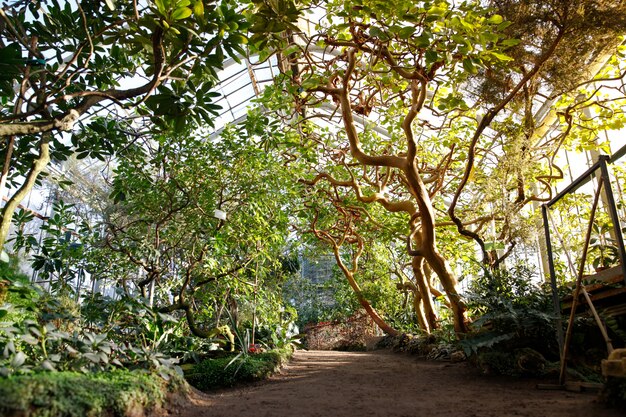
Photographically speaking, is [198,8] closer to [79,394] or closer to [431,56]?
[431,56]

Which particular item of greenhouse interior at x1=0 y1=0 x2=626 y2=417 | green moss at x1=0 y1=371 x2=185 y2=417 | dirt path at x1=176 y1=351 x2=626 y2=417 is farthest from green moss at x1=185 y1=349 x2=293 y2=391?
green moss at x1=0 y1=371 x2=185 y2=417

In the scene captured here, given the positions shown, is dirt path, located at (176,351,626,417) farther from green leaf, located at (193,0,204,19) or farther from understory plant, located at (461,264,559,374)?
green leaf, located at (193,0,204,19)

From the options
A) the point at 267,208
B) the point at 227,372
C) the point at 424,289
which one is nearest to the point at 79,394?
the point at 227,372

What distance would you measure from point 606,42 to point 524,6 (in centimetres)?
103

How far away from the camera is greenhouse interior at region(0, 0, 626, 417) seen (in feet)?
8.39

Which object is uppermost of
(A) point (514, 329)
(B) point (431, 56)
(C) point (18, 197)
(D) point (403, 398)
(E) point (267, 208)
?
(B) point (431, 56)

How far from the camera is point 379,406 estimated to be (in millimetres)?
2932

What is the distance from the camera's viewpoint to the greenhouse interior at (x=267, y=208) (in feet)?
8.39

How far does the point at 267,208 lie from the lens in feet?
18.2

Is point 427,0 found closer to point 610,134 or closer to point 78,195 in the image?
point 610,134

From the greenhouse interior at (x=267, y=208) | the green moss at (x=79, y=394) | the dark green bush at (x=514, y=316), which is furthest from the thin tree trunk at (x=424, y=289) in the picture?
the green moss at (x=79, y=394)

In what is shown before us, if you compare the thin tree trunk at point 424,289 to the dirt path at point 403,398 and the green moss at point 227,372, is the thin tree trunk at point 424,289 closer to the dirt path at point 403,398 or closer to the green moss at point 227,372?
the dirt path at point 403,398

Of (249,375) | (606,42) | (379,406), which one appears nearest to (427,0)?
(606,42)

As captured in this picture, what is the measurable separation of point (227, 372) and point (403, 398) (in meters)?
2.21
